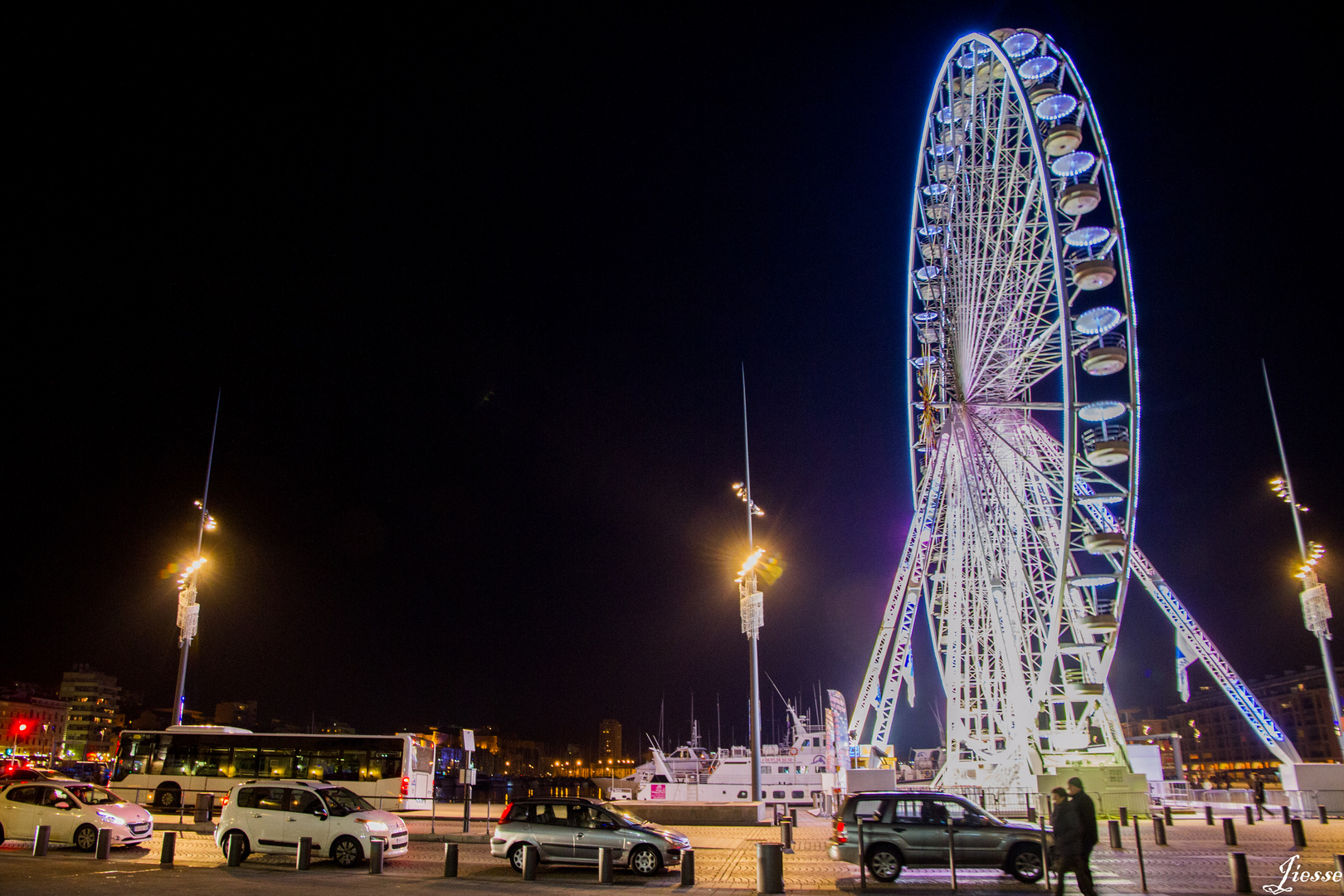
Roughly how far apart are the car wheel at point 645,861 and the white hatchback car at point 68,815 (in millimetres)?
10677

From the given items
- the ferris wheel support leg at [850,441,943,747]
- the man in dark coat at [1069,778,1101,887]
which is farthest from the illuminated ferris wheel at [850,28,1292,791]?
the man in dark coat at [1069,778,1101,887]

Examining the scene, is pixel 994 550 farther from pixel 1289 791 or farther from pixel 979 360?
pixel 1289 791

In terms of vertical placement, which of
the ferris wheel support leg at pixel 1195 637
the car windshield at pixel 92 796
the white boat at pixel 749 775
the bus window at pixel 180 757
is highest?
the ferris wheel support leg at pixel 1195 637

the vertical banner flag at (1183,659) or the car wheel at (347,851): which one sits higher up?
the vertical banner flag at (1183,659)

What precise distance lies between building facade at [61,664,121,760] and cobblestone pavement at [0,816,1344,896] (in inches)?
6939

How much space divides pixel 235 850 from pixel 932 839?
509 inches

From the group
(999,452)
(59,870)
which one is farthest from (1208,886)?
(999,452)

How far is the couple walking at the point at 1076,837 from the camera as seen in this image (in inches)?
477

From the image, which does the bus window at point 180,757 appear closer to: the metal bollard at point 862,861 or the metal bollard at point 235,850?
the metal bollard at point 235,850

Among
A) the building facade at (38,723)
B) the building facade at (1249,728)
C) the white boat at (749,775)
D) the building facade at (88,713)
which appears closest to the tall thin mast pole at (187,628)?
the white boat at (749,775)

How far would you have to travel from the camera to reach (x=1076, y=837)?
1216 cm

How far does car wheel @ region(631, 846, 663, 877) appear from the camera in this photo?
1611 centimetres

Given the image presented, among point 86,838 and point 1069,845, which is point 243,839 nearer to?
point 86,838

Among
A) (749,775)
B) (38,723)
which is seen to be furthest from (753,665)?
(38,723)
